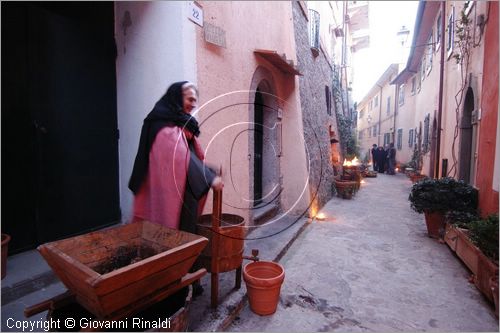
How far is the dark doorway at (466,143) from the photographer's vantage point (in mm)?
6863

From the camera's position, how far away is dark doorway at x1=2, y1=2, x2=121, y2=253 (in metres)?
3.04

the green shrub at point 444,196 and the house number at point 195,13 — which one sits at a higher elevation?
the house number at point 195,13

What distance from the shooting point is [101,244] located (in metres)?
2.19

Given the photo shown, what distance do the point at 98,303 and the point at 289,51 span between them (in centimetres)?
658

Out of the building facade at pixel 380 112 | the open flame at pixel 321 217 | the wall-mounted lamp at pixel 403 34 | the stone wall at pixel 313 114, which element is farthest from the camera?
the building facade at pixel 380 112

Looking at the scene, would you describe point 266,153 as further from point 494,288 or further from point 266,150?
point 494,288

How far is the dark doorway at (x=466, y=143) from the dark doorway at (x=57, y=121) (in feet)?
24.1

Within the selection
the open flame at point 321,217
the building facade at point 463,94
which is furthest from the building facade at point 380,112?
the open flame at point 321,217

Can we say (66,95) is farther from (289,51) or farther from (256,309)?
(289,51)

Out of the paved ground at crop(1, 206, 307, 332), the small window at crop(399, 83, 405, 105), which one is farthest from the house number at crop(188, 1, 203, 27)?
the small window at crop(399, 83, 405, 105)

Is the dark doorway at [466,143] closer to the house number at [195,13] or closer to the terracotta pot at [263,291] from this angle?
the terracotta pot at [263,291]

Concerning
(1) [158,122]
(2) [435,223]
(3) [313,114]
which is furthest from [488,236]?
(3) [313,114]

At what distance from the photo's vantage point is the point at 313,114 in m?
8.53

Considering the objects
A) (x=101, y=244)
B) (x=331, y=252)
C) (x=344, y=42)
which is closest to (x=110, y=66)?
(x=101, y=244)
